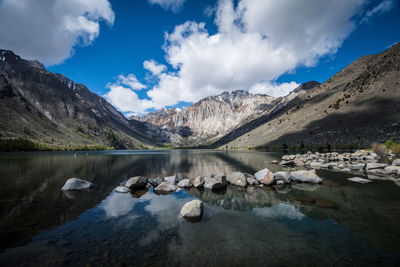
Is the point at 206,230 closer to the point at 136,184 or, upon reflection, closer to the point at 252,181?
the point at 136,184

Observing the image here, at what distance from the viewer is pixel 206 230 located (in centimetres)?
1123

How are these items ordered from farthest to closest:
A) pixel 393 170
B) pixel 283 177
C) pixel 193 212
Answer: pixel 393 170
pixel 283 177
pixel 193 212

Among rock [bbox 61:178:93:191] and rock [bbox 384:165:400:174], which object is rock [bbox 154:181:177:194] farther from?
rock [bbox 384:165:400:174]

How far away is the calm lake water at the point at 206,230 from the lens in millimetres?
8289

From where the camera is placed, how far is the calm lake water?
8.29m

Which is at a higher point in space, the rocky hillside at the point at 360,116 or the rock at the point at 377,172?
the rocky hillside at the point at 360,116

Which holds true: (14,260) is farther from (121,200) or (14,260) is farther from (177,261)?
(121,200)

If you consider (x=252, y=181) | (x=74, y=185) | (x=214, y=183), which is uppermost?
(x=74, y=185)

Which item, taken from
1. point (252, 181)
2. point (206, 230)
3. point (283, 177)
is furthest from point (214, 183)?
point (206, 230)

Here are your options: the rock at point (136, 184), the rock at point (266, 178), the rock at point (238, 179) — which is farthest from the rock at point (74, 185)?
the rock at point (266, 178)

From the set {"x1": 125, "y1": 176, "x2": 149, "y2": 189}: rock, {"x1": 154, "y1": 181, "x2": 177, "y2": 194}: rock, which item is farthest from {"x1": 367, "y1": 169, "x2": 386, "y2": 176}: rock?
{"x1": 125, "y1": 176, "x2": 149, "y2": 189}: rock

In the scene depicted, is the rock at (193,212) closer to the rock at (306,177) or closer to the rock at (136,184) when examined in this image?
the rock at (136,184)

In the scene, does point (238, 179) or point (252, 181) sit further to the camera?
point (238, 179)

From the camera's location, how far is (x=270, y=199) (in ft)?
59.0
